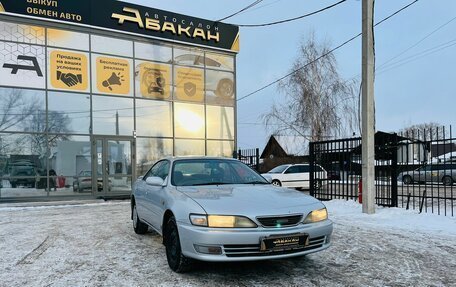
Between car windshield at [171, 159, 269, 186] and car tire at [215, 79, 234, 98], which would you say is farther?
car tire at [215, 79, 234, 98]

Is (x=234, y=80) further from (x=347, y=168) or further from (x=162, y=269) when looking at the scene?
(x=162, y=269)

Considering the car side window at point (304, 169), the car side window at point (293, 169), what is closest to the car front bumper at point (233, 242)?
the car side window at point (293, 169)

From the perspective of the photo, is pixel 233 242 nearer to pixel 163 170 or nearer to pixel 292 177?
pixel 163 170

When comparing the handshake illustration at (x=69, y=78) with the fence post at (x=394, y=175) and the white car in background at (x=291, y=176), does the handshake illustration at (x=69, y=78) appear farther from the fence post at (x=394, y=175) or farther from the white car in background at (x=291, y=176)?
the fence post at (x=394, y=175)

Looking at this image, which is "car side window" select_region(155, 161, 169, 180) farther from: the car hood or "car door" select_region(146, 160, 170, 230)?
the car hood

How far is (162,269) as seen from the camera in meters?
5.26

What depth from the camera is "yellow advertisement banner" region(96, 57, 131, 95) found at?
16902mm

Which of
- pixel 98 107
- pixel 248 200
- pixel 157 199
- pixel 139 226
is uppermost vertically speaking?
pixel 98 107

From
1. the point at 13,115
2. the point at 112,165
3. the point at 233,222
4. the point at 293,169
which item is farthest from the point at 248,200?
the point at 293,169

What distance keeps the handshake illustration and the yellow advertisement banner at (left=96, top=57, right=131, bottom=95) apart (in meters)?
0.80

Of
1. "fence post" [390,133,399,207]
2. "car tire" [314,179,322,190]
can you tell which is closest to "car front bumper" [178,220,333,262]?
"fence post" [390,133,399,207]

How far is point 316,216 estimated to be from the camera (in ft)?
16.0

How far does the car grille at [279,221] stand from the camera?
14.6 ft

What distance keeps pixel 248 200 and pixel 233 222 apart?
452 mm
